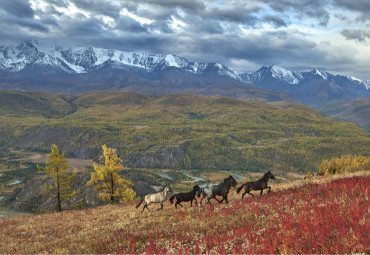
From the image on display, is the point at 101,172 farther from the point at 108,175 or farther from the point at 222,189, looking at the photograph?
the point at 222,189

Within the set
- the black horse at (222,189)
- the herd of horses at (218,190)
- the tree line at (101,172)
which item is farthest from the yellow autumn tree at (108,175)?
the black horse at (222,189)

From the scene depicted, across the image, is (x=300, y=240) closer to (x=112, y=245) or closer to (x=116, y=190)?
(x=112, y=245)

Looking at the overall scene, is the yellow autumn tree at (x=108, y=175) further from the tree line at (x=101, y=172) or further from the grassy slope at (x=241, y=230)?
the grassy slope at (x=241, y=230)

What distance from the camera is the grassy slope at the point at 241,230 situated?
1199cm

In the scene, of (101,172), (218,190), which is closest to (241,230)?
(218,190)

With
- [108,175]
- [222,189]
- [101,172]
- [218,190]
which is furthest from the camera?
[108,175]

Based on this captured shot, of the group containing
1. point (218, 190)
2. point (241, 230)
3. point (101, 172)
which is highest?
point (241, 230)

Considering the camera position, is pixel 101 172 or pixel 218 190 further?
pixel 101 172

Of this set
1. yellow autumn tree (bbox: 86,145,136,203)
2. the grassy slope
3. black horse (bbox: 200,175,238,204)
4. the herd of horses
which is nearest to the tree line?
yellow autumn tree (bbox: 86,145,136,203)

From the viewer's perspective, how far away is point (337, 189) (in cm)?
2030

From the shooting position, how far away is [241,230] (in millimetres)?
14578

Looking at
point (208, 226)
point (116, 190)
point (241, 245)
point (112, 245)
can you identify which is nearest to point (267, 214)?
point (208, 226)

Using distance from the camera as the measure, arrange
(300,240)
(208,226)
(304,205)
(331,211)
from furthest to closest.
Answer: (304,205)
(208,226)
(331,211)
(300,240)

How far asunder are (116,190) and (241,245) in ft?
138
